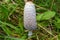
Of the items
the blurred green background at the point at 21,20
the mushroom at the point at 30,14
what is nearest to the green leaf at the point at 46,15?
the blurred green background at the point at 21,20

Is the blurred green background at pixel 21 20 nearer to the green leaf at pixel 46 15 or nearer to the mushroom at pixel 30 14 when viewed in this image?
the green leaf at pixel 46 15

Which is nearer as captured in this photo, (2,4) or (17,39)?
(17,39)

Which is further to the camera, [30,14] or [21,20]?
[21,20]

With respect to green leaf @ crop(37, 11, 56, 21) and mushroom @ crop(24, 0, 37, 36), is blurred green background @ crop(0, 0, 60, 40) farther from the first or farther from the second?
mushroom @ crop(24, 0, 37, 36)

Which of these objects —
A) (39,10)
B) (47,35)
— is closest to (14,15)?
(39,10)

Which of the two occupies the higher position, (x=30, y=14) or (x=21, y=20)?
(x=30, y=14)

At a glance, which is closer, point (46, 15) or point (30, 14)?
point (30, 14)

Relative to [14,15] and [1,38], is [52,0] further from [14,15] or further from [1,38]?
[1,38]

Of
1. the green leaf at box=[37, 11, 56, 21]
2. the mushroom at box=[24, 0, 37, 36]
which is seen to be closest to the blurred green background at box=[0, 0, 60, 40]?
the green leaf at box=[37, 11, 56, 21]
